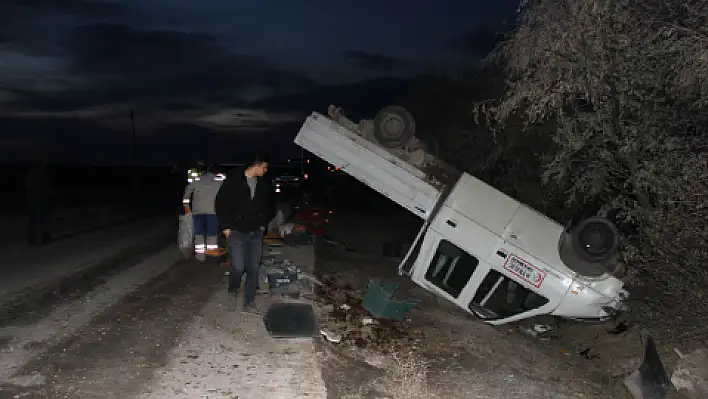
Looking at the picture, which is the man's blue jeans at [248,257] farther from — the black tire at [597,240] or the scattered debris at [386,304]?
the black tire at [597,240]

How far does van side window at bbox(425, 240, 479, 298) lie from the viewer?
8117 mm

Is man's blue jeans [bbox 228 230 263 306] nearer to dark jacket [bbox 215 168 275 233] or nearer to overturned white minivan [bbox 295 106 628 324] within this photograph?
dark jacket [bbox 215 168 275 233]

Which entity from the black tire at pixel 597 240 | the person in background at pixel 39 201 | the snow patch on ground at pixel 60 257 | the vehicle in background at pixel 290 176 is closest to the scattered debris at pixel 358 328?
the black tire at pixel 597 240

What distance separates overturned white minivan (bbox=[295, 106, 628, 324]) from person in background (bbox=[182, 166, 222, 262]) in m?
1.67

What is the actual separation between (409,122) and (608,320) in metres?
3.83

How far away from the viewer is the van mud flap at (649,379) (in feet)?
20.5

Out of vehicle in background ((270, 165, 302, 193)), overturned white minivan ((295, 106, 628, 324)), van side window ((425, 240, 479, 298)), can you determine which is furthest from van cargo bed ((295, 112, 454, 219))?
vehicle in background ((270, 165, 302, 193))

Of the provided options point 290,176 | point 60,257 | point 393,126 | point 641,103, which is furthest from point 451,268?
point 290,176

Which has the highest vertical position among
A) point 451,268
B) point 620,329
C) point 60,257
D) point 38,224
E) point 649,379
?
point 451,268

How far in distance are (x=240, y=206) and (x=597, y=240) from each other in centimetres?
434

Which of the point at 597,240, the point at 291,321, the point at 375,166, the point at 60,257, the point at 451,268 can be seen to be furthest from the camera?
the point at 60,257

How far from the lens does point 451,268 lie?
325 inches

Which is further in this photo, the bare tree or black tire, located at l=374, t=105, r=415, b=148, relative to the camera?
black tire, located at l=374, t=105, r=415, b=148

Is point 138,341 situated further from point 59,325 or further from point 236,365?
point 236,365
